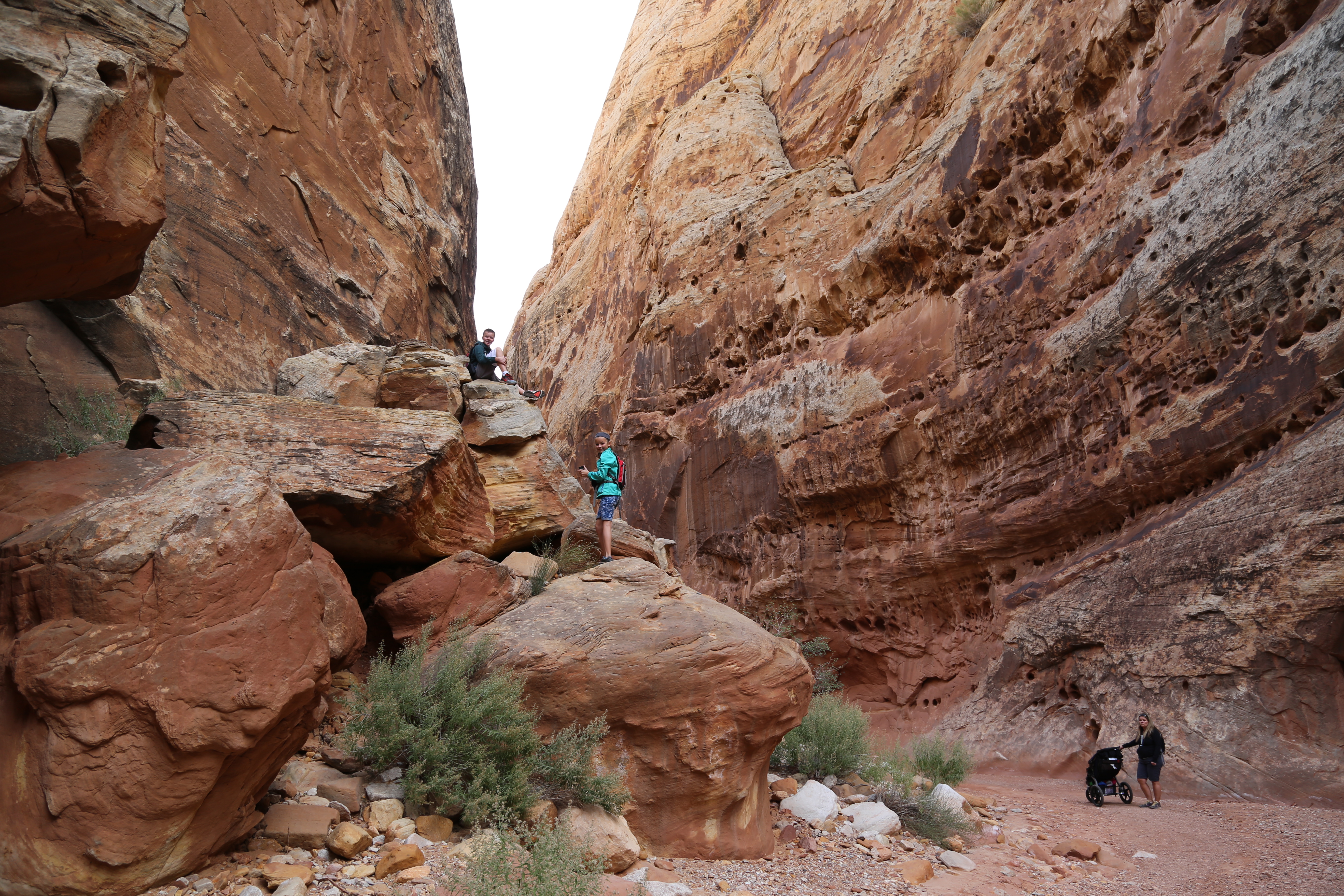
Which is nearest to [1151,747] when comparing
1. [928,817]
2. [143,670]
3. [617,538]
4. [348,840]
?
[928,817]

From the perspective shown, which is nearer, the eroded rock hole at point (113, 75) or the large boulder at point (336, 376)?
the eroded rock hole at point (113, 75)

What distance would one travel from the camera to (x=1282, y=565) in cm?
857

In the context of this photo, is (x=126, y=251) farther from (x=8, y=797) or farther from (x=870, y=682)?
(x=870, y=682)

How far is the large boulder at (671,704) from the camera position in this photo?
5.87m

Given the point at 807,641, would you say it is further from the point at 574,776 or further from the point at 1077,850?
the point at 574,776

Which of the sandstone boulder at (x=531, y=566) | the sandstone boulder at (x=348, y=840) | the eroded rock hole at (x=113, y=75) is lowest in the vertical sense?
the sandstone boulder at (x=348, y=840)

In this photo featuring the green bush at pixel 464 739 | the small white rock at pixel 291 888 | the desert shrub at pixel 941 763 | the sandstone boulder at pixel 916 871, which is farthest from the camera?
the desert shrub at pixel 941 763

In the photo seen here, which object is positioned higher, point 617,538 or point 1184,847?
point 617,538

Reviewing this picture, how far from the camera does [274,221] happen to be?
473 inches

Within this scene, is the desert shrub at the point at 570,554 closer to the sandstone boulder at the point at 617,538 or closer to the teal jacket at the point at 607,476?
the sandstone boulder at the point at 617,538

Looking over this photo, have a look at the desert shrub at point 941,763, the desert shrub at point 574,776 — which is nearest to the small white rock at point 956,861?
the desert shrub at point 941,763

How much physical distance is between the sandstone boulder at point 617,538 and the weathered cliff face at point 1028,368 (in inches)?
271

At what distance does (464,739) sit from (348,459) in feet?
8.32

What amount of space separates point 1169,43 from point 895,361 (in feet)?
21.8
